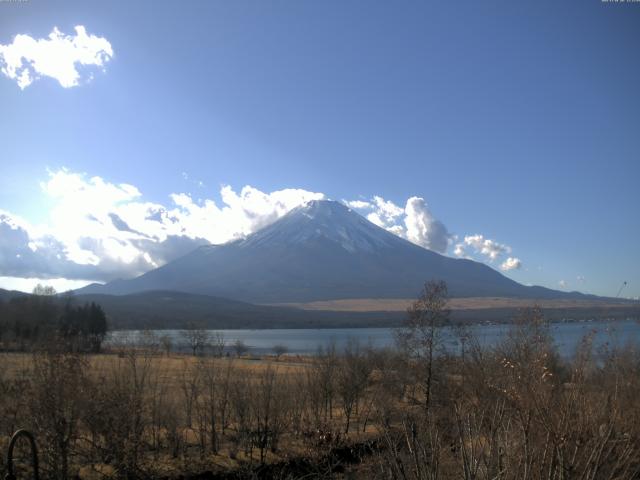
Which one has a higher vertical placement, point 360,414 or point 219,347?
point 219,347

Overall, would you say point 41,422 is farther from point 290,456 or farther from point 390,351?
point 390,351

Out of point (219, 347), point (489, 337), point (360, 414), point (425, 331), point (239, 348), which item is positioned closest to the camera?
point (425, 331)

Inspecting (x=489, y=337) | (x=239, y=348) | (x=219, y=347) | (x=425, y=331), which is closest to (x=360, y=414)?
(x=425, y=331)

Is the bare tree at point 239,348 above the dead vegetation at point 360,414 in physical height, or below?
below

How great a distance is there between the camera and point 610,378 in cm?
1180

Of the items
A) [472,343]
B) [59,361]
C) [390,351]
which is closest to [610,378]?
[472,343]

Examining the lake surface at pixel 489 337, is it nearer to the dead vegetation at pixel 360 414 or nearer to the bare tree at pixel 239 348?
the dead vegetation at pixel 360 414

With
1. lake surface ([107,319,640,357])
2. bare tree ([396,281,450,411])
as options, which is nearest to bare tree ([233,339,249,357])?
lake surface ([107,319,640,357])

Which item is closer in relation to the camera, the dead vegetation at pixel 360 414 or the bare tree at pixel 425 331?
the dead vegetation at pixel 360 414

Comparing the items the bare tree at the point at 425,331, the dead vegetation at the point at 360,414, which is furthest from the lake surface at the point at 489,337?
the bare tree at the point at 425,331

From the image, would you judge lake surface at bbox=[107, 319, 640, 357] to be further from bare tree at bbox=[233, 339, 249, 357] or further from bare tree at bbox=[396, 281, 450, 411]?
bare tree at bbox=[233, 339, 249, 357]

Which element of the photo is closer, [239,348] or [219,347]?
[219,347]

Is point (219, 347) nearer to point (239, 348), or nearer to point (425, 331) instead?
point (425, 331)

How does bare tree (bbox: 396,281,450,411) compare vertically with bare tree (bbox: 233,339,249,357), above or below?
above
